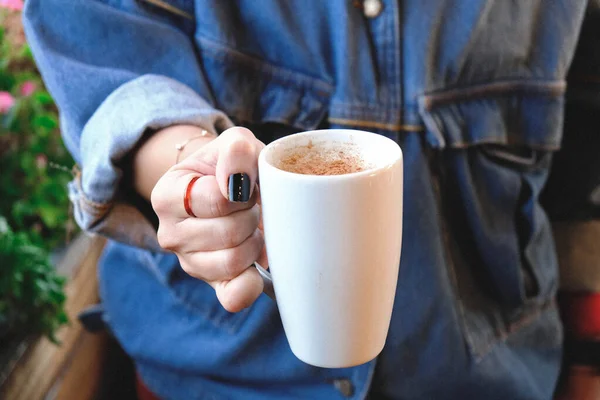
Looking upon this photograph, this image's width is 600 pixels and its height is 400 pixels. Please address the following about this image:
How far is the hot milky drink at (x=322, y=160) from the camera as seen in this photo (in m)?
0.33

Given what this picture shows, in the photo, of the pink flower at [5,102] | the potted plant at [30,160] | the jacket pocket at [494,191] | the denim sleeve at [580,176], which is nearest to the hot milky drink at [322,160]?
the jacket pocket at [494,191]

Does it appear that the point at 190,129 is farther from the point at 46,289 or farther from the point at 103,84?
the point at 46,289

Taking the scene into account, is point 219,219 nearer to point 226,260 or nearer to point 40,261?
point 226,260

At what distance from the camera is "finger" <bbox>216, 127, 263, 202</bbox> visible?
1.01ft

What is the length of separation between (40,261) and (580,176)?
671 mm

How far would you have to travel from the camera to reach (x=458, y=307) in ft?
2.01

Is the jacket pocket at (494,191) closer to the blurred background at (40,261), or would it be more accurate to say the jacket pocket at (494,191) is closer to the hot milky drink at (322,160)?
the hot milky drink at (322,160)

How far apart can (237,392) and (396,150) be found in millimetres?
407

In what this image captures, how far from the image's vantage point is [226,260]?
1.11ft

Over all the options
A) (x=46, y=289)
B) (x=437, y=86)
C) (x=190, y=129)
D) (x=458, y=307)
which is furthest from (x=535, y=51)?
(x=46, y=289)

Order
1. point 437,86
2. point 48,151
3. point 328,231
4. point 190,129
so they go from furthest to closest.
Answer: point 48,151, point 437,86, point 190,129, point 328,231

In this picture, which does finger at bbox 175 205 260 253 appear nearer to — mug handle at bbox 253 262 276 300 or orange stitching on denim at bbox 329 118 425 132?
mug handle at bbox 253 262 276 300

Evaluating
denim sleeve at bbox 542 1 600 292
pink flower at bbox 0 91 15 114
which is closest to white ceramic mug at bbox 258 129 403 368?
denim sleeve at bbox 542 1 600 292

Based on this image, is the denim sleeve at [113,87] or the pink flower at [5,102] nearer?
the denim sleeve at [113,87]
